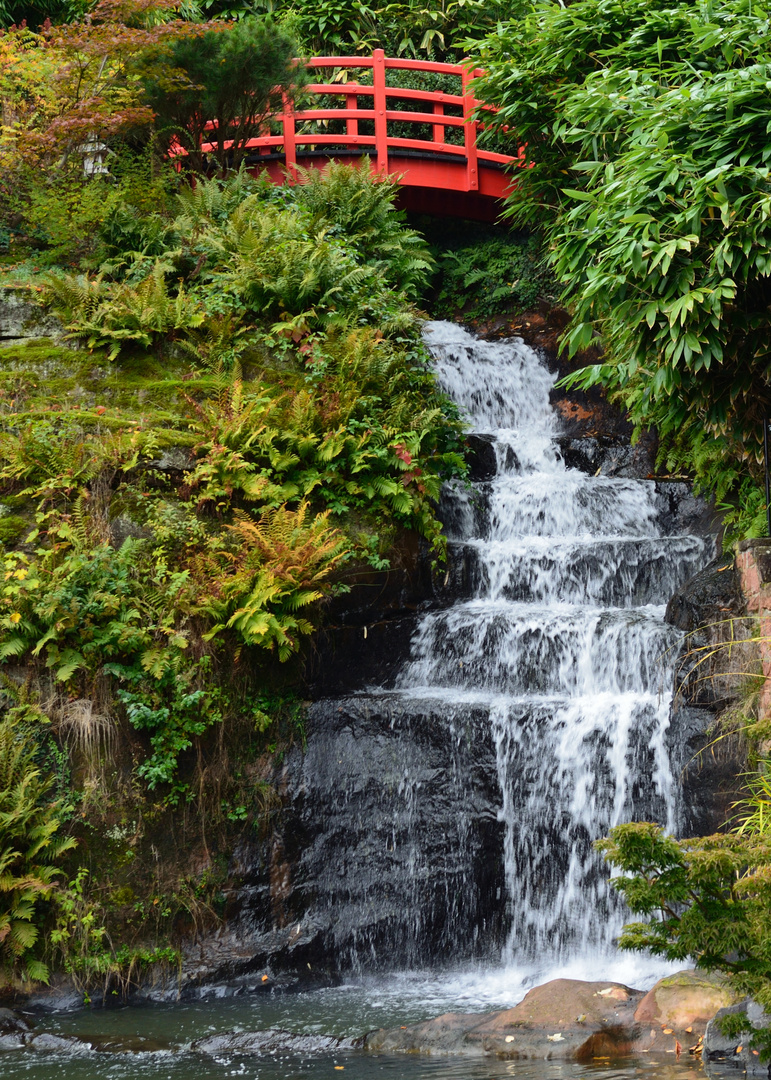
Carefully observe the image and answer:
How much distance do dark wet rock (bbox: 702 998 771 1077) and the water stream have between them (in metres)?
0.20

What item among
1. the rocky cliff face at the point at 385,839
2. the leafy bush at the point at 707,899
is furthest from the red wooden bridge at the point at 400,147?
the leafy bush at the point at 707,899

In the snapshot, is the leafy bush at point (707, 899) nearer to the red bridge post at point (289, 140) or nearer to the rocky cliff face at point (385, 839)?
the rocky cliff face at point (385, 839)

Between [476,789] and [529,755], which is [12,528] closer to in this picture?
[476,789]

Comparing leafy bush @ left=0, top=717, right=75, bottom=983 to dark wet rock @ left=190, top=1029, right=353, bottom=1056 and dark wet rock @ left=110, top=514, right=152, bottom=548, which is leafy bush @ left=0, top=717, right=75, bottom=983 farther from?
dark wet rock @ left=110, top=514, right=152, bottom=548

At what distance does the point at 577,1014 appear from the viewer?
18.5 ft

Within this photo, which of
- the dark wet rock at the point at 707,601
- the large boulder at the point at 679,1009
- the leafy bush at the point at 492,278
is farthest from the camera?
the leafy bush at the point at 492,278

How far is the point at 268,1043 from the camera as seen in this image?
5949 mm

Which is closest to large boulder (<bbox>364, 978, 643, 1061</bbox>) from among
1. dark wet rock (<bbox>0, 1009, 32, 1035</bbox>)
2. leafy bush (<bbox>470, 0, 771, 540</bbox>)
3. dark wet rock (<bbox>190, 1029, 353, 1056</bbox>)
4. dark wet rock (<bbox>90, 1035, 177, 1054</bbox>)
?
dark wet rock (<bbox>190, 1029, 353, 1056</bbox>)

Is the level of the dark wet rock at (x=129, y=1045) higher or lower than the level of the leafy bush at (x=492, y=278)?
lower

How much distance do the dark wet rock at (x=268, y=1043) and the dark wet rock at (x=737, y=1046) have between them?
7.02 feet

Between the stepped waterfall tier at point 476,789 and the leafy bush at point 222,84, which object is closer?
the stepped waterfall tier at point 476,789

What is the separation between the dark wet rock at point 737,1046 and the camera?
15.1 feet

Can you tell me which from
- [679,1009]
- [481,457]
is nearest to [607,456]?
[481,457]

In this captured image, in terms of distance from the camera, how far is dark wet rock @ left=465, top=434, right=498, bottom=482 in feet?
37.5
